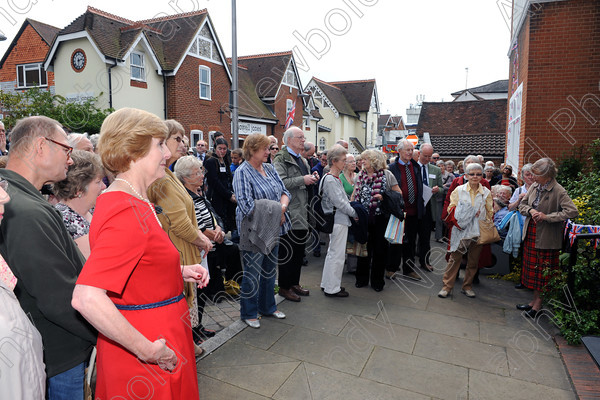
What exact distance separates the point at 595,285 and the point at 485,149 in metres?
16.1

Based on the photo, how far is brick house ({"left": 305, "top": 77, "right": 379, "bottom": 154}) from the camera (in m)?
40.7

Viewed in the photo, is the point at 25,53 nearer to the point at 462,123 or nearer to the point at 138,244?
the point at 138,244

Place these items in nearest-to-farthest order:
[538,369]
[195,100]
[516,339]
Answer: [538,369] < [516,339] < [195,100]

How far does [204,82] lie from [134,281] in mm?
21442

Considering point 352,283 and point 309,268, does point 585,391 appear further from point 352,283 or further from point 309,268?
point 309,268

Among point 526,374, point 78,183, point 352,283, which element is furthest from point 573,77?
point 78,183

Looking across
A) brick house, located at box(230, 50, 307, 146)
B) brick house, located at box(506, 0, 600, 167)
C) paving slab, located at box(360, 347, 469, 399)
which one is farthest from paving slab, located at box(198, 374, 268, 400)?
brick house, located at box(230, 50, 307, 146)

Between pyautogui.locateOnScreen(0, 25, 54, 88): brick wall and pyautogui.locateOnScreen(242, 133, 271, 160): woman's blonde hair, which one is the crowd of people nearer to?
pyautogui.locateOnScreen(242, 133, 271, 160): woman's blonde hair

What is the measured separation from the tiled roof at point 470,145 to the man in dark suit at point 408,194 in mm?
13605

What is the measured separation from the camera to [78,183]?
2.36 meters

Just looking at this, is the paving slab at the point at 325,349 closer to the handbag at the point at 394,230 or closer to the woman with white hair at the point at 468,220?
the handbag at the point at 394,230

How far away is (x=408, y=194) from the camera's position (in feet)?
20.5

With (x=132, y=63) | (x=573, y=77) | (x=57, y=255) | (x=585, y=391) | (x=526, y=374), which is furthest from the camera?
(x=132, y=63)

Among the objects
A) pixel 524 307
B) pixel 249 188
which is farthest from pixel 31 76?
pixel 524 307
